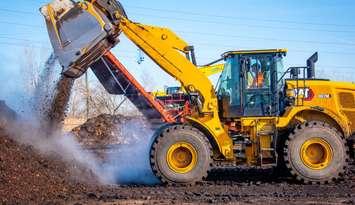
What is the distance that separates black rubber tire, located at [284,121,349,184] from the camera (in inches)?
438

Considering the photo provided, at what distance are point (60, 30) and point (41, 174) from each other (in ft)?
10.3

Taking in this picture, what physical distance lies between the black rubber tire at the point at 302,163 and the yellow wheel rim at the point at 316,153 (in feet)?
0.21

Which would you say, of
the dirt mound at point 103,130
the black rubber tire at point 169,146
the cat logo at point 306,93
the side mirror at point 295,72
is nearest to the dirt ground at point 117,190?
the black rubber tire at point 169,146

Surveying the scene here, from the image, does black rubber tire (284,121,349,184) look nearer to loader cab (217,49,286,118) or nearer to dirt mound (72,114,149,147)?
loader cab (217,49,286,118)

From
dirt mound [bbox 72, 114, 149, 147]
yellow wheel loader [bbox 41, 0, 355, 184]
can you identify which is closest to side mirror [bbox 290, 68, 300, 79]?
yellow wheel loader [bbox 41, 0, 355, 184]

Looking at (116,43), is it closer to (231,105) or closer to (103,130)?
(231,105)

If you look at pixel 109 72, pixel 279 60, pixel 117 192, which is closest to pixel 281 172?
pixel 279 60

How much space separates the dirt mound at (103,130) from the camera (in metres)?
27.0

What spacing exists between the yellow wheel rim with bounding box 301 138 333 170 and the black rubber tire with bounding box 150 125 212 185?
1.98m

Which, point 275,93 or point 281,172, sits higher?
point 275,93

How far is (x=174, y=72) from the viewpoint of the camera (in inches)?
472

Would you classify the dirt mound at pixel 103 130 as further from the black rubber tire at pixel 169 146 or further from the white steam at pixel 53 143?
the black rubber tire at pixel 169 146

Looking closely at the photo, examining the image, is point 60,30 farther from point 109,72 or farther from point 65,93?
point 109,72

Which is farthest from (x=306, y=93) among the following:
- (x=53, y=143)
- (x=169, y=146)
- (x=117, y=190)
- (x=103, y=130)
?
(x=103, y=130)
